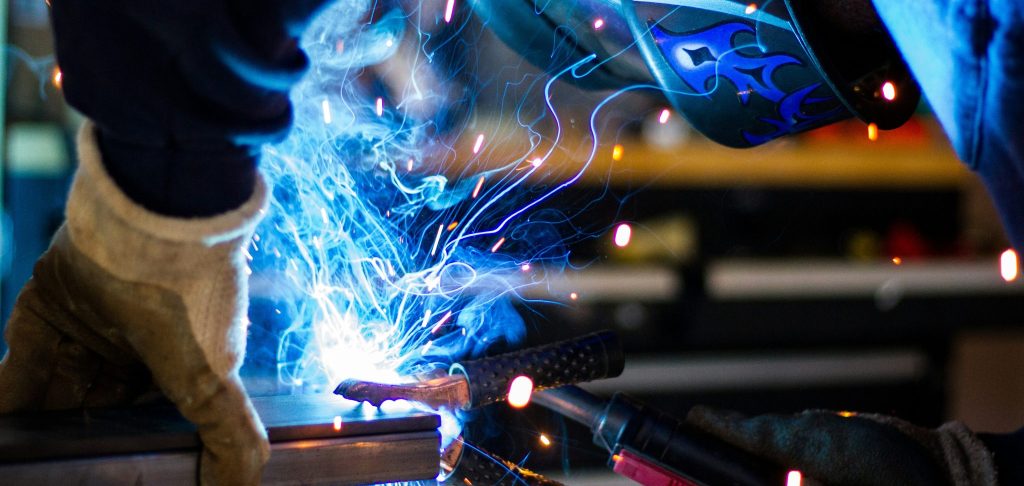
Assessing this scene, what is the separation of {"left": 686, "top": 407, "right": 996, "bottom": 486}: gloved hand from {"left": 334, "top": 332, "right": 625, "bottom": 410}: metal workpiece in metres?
0.16

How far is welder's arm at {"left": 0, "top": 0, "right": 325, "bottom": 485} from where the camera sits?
0.64 m

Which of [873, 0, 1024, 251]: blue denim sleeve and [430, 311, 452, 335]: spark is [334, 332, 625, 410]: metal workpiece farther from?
[873, 0, 1024, 251]: blue denim sleeve

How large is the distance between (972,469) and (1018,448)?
0.22 feet

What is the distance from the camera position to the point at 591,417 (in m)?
0.94

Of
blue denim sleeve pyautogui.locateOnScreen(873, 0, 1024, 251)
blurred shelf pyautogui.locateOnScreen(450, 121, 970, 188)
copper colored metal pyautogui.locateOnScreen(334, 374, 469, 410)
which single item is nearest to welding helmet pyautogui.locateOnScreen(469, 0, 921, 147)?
blue denim sleeve pyautogui.locateOnScreen(873, 0, 1024, 251)

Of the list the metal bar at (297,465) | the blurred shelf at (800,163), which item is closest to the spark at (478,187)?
the metal bar at (297,465)

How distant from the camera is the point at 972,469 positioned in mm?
986

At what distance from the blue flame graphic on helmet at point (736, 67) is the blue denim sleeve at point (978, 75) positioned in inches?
8.2

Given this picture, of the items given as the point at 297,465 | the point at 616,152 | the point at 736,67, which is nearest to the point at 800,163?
the point at 616,152

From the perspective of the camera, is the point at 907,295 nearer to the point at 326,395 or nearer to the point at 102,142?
the point at 326,395

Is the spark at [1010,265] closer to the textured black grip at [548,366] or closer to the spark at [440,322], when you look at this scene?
the textured black grip at [548,366]

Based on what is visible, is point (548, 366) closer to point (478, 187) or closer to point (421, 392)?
point (421, 392)

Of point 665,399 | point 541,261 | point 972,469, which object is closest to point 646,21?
point 541,261

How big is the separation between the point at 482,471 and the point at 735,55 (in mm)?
502
